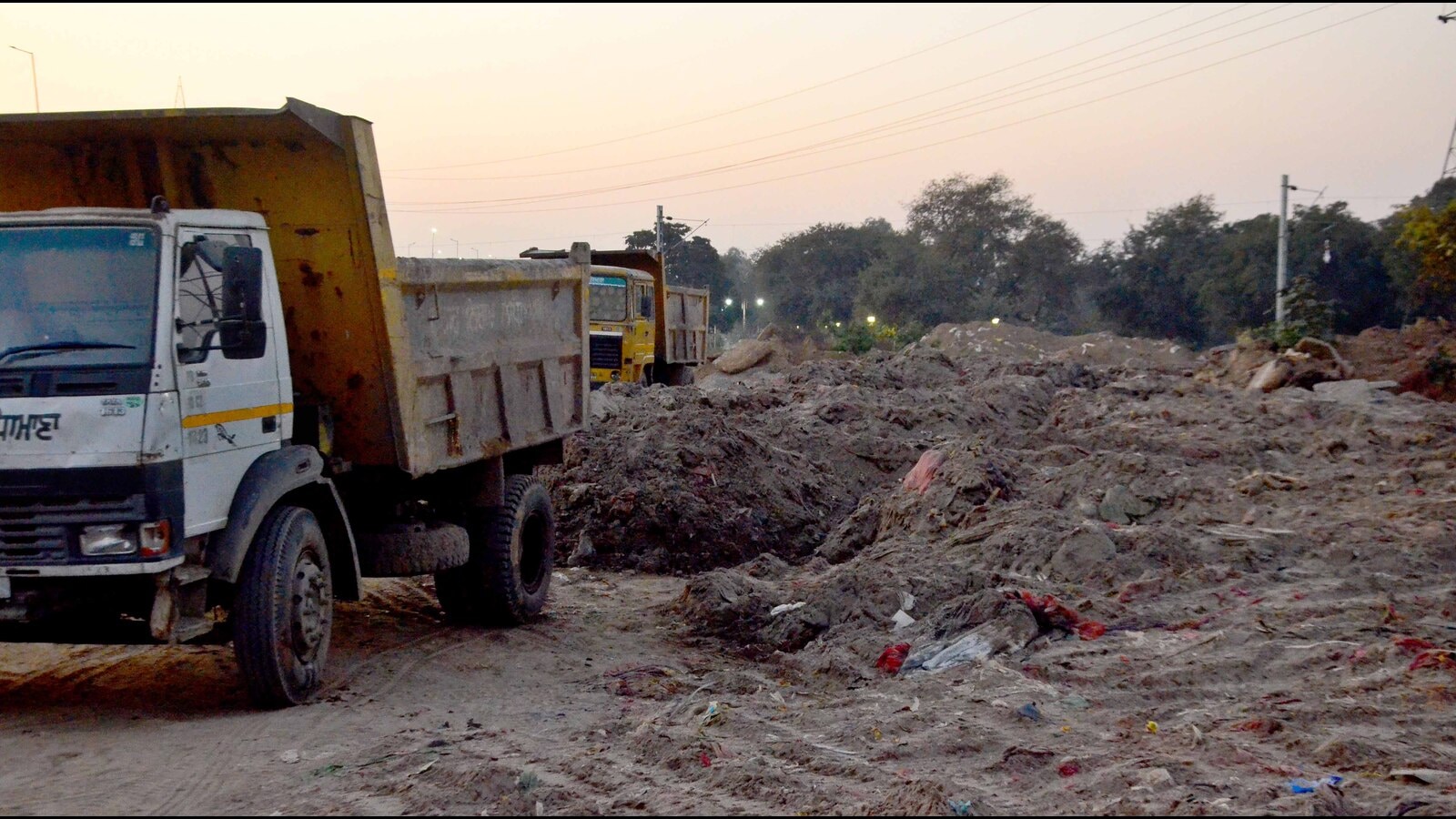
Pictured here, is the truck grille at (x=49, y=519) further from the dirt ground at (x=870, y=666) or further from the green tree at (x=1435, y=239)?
the green tree at (x=1435, y=239)

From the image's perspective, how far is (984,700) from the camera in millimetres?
5922

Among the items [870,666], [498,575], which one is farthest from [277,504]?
[870,666]

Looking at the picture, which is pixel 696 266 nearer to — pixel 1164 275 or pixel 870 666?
pixel 1164 275

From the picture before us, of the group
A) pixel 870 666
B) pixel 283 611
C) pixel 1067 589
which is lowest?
pixel 870 666

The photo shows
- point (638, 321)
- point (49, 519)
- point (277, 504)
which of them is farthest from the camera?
point (638, 321)

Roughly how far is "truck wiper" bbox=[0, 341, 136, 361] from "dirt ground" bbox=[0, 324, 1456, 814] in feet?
5.83

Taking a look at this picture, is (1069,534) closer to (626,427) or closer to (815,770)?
(815,770)

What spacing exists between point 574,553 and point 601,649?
354 centimetres

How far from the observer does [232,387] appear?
221 inches

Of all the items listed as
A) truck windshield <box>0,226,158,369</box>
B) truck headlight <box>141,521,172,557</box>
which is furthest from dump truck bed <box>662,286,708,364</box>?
truck headlight <box>141,521,172,557</box>

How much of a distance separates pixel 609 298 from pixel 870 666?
47.1ft

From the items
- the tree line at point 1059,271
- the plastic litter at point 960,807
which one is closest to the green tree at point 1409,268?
the tree line at point 1059,271

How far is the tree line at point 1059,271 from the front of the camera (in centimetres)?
4619

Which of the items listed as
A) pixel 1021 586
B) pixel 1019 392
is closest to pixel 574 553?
pixel 1021 586
